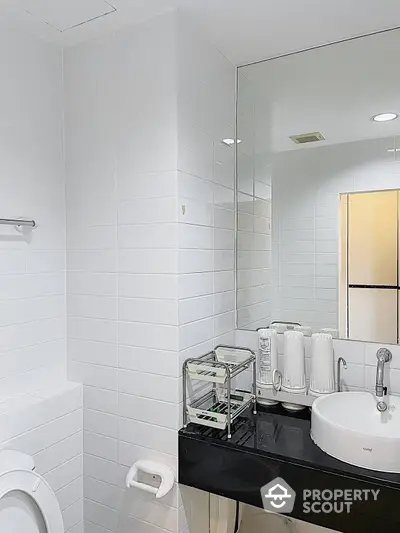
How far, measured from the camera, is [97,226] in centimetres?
172

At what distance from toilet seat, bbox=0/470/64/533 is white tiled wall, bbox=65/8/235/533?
0.32 meters

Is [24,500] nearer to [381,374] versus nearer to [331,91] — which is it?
[381,374]

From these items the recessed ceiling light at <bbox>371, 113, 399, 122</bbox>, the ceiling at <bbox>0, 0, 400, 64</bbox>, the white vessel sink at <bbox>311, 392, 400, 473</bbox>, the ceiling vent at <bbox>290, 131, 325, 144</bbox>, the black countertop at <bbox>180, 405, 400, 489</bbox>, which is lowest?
the black countertop at <bbox>180, 405, 400, 489</bbox>

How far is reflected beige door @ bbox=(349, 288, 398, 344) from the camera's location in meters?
1.72

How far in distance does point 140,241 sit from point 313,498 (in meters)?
1.04

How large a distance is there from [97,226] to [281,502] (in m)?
1.20

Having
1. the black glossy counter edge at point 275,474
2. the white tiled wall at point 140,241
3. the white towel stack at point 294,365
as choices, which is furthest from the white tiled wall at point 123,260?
the white towel stack at point 294,365

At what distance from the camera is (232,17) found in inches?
61.6

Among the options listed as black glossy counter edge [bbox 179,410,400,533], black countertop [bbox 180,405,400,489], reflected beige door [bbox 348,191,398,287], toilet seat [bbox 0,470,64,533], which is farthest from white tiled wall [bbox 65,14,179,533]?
reflected beige door [bbox 348,191,398,287]

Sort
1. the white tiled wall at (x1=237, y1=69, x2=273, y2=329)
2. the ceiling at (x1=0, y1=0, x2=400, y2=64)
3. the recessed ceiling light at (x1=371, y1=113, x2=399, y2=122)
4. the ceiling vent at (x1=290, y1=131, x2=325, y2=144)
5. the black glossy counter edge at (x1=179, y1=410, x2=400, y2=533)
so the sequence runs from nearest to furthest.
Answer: the black glossy counter edge at (x1=179, y1=410, x2=400, y2=533) → the ceiling at (x1=0, y1=0, x2=400, y2=64) → the recessed ceiling light at (x1=371, y1=113, x2=399, y2=122) → the ceiling vent at (x1=290, y1=131, x2=325, y2=144) → the white tiled wall at (x1=237, y1=69, x2=273, y2=329)

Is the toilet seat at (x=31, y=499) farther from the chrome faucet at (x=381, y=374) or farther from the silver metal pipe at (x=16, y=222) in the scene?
the chrome faucet at (x=381, y=374)

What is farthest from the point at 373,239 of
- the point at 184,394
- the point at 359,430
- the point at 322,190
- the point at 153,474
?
the point at 153,474

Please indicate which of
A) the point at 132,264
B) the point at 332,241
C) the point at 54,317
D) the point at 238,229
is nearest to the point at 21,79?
the point at 132,264

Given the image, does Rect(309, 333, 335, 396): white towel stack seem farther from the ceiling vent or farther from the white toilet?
the white toilet
